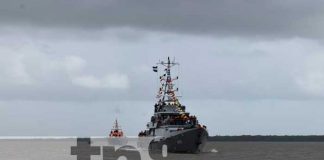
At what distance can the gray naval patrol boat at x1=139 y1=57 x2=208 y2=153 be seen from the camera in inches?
4688

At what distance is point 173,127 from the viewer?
121m

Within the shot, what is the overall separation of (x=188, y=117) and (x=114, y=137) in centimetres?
7508

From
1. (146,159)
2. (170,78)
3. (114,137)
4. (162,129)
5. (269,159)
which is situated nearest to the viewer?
(146,159)

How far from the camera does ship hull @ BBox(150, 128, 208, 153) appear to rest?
388 feet

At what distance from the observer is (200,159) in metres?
105

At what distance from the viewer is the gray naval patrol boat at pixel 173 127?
119062mm

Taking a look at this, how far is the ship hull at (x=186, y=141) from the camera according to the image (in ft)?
388

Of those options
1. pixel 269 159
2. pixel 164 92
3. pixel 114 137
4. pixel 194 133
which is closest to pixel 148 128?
pixel 164 92

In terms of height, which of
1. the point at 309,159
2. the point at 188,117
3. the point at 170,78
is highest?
the point at 170,78

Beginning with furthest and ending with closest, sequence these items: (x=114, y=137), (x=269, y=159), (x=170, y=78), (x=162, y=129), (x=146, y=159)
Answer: (x=114, y=137) → (x=170, y=78) → (x=162, y=129) → (x=269, y=159) → (x=146, y=159)

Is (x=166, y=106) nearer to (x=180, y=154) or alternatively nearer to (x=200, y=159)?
(x=180, y=154)

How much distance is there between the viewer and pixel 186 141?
11944 centimetres

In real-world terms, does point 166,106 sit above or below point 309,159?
above

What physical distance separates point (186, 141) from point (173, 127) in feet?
11.8
